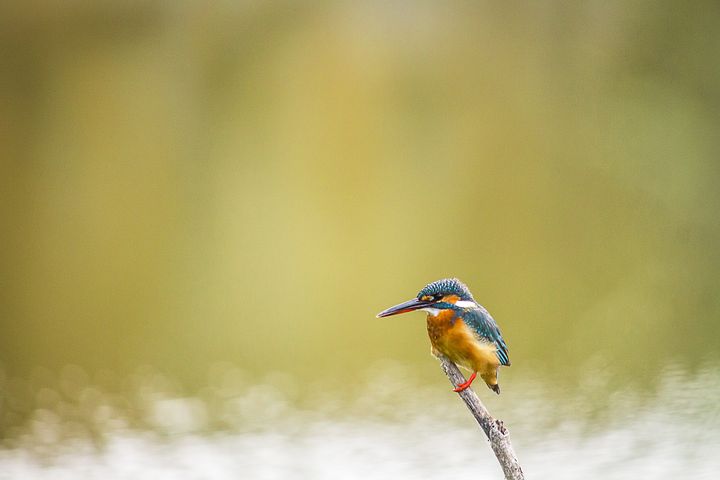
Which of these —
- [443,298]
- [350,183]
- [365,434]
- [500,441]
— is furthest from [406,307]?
[350,183]

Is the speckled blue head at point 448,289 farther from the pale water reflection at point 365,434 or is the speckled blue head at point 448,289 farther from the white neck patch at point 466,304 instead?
the pale water reflection at point 365,434

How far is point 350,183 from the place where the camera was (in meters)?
15.0

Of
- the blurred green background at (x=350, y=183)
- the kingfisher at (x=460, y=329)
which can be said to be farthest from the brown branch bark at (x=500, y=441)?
the blurred green background at (x=350, y=183)

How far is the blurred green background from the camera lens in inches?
402

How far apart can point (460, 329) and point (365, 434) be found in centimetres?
543

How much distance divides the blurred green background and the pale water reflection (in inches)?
→ 24.9

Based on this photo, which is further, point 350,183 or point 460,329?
point 350,183

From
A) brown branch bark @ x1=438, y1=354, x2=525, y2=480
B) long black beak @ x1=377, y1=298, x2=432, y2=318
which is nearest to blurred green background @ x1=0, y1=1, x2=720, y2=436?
long black beak @ x1=377, y1=298, x2=432, y2=318

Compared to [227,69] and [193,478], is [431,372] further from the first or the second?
[227,69]

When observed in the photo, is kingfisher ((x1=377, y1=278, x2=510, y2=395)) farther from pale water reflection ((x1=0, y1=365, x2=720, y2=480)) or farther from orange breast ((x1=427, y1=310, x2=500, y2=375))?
pale water reflection ((x1=0, y1=365, x2=720, y2=480))

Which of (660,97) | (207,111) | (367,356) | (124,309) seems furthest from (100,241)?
(660,97)

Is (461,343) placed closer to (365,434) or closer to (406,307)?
(406,307)

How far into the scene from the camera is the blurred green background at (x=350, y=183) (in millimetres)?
10219

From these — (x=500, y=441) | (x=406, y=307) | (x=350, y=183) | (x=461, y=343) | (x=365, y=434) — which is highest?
(x=350, y=183)
